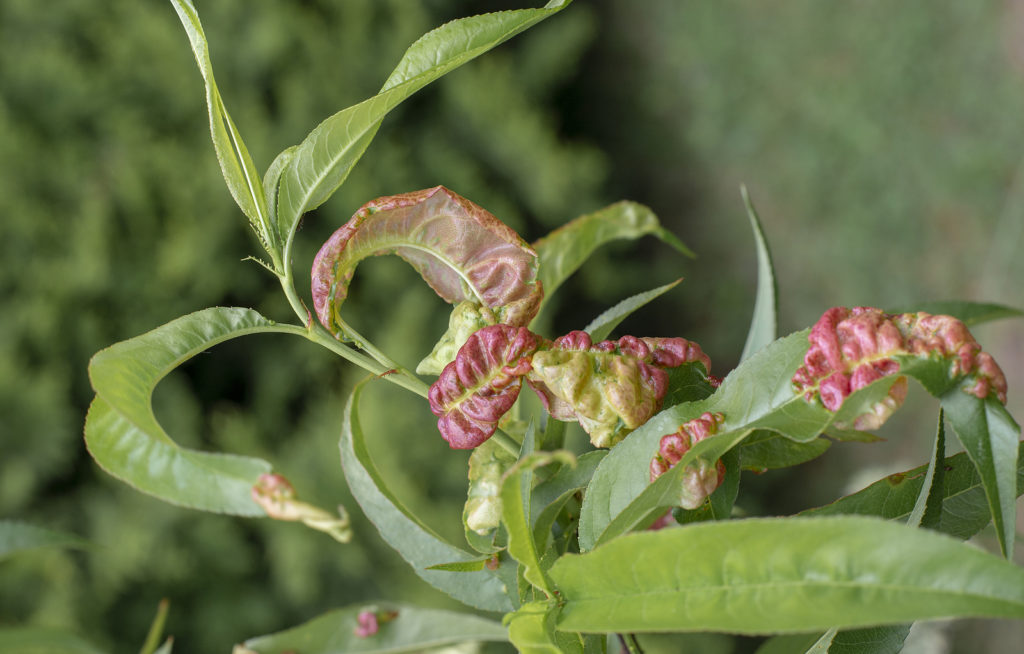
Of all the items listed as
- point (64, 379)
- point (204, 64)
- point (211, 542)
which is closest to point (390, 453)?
point (211, 542)

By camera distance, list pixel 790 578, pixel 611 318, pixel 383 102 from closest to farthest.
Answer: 1. pixel 790 578
2. pixel 383 102
3. pixel 611 318

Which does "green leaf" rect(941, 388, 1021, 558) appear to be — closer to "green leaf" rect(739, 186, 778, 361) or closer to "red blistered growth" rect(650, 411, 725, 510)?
"red blistered growth" rect(650, 411, 725, 510)

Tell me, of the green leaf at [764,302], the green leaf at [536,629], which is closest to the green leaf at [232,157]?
the green leaf at [536,629]

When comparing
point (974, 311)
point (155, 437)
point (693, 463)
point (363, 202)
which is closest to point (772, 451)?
point (693, 463)

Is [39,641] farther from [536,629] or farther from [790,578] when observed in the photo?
[790,578]

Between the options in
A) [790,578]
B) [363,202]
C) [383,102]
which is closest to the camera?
[790,578]

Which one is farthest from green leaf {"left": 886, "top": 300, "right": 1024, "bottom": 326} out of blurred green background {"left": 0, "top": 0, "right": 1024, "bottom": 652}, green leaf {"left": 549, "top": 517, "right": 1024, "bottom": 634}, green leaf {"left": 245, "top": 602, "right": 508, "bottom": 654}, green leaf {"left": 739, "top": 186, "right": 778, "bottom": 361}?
blurred green background {"left": 0, "top": 0, "right": 1024, "bottom": 652}

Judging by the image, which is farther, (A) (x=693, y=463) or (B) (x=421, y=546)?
(B) (x=421, y=546)
